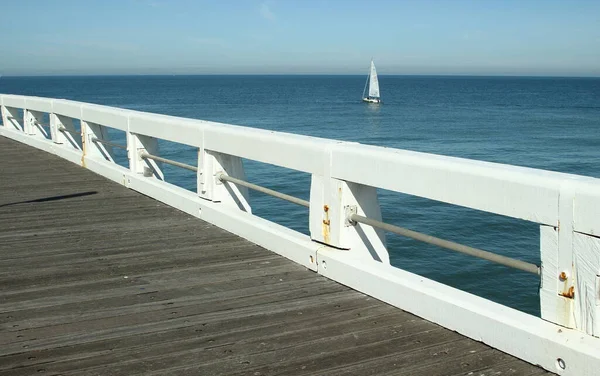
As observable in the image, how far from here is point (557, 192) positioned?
3752mm

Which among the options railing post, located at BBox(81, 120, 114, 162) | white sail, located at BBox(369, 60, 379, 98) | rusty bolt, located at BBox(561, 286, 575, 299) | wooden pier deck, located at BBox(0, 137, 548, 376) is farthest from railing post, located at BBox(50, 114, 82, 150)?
white sail, located at BBox(369, 60, 379, 98)

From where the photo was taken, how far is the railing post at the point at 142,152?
915 centimetres

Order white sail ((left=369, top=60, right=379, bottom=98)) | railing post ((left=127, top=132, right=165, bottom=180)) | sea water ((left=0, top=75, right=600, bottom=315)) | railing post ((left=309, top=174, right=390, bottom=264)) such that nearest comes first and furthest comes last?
railing post ((left=309, top=174, right=390, bottom=264)), railing post ((left=127, top=132, right=165, bottom=180)), sea water ((left=0, top=75, right=600, bottom=315)), white sail ((left=369, top=60, right=379, bottom=98))

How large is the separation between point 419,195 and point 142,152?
5284 mm

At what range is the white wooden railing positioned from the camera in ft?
12.2

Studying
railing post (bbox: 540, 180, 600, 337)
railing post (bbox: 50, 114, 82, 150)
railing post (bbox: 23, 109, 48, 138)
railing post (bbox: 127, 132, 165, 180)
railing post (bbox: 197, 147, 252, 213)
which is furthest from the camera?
railing post (bbox: 23, 109, 48, 138)

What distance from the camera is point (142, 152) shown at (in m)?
9.23

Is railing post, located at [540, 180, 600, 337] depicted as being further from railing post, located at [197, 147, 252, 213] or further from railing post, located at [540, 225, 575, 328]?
railing post, located at [197, 147, 252, 213]

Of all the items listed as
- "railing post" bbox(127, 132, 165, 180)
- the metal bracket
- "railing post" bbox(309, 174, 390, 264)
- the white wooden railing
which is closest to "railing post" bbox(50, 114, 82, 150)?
"railing post" bbox(127, 132, 165, 180)

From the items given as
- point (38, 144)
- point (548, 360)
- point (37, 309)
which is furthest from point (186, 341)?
point (38, 144)

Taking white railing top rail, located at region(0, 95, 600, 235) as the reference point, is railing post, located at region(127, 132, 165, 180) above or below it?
below

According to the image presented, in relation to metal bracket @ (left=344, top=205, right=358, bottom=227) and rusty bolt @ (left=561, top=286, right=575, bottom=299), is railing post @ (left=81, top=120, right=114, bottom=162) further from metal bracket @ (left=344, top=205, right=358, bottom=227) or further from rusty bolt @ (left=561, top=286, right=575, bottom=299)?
rusty bolt @ (left=561, top=286, right=575, bottom=299)

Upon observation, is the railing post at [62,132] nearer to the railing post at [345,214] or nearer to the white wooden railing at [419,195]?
the white wooden railing at [419,195]

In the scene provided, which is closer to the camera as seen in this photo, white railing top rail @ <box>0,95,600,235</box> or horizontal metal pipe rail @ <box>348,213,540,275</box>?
white railing top rail @ <box>0,95,600,235</box>
